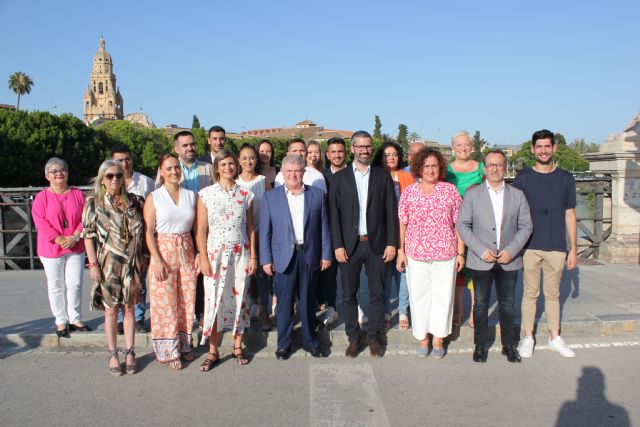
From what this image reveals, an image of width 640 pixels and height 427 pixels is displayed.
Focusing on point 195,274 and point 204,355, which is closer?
point 195,274

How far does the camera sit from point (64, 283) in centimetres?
506

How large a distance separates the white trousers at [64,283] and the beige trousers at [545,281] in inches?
180

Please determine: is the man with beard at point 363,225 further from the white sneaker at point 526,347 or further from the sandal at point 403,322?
the white sneaker at point 526,347

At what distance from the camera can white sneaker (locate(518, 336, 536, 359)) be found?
14.9 feet

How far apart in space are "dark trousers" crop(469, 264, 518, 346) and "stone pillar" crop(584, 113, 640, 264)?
5052 mm

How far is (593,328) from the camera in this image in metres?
5.11

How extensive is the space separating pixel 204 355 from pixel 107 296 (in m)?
1.09

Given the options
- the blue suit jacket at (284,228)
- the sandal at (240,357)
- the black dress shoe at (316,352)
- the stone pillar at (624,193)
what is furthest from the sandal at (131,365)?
the stone pillar at (624,193)

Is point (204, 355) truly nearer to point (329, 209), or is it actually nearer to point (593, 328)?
point (329, 209)

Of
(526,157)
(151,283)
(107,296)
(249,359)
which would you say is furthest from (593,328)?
(526,157)

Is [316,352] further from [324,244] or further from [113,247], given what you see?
[113,247]

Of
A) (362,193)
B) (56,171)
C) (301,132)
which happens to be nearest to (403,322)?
(362,193)

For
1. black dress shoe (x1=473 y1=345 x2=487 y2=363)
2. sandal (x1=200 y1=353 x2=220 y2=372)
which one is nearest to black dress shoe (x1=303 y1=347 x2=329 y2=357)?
sandal (x1=200 y1=353 x2=220 y2=372)

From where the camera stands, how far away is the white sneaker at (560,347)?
177 inches
